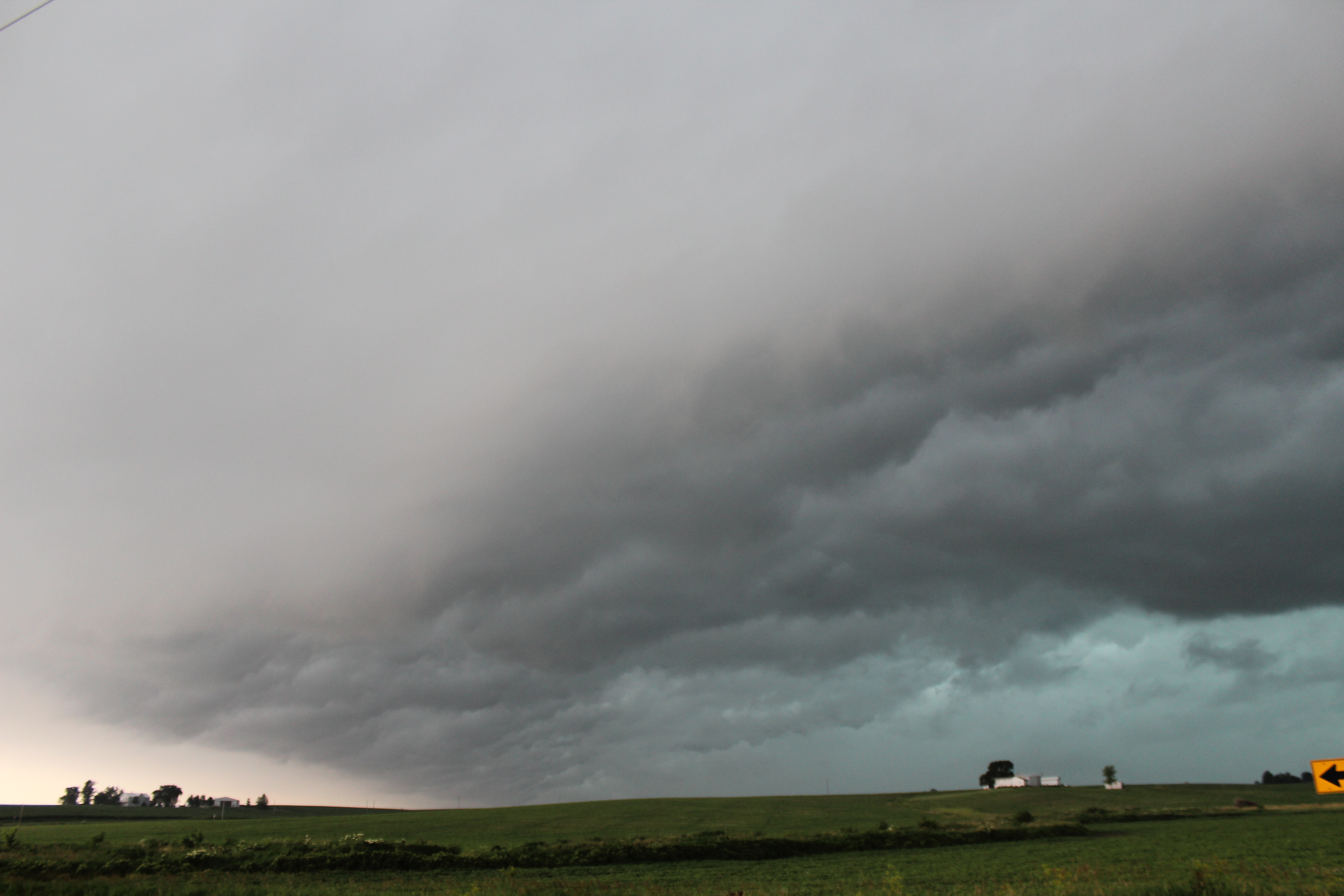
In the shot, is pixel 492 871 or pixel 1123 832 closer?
pixel 492 871

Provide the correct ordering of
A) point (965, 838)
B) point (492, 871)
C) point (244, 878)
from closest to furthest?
point (244, 878), point (492, 871), point (965, 838)

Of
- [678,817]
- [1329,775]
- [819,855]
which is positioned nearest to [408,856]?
[819,855]

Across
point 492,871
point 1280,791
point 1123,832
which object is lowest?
point 1280,791

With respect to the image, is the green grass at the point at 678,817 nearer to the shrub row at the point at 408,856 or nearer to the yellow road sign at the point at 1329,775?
the shrub row at the point at 408,856

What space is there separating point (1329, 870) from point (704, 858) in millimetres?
45609

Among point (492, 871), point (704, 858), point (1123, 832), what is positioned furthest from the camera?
point (1123, 832)

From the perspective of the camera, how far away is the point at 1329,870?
4928 centimetres

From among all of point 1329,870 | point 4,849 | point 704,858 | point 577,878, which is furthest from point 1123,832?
point 4,849

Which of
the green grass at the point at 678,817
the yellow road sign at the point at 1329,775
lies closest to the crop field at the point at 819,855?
the green grass at the point at 678,817

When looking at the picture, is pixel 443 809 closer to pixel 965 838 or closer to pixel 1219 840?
pixel 965 838

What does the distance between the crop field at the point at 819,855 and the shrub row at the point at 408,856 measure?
1.41 m

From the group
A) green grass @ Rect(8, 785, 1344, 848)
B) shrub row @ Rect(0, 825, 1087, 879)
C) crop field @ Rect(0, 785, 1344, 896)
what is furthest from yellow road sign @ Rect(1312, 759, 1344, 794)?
green grass @ Rect(8, 785, 1344, 848)

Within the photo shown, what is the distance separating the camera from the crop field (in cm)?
4303

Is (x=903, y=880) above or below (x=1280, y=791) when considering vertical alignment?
above
